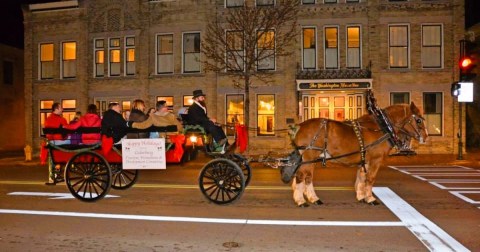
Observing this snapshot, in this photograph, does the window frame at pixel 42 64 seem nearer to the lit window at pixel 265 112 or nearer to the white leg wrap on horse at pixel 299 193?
the lit window at pixel 265 112

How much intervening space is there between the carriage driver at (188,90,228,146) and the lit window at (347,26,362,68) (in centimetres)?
1626

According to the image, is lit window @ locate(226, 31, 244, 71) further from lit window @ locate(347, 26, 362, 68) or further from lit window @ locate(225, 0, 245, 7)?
lit window @ locate(347, 26, 362, 68)

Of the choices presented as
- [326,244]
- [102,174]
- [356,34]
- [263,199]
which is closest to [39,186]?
[102,174]

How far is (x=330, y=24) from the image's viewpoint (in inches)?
994

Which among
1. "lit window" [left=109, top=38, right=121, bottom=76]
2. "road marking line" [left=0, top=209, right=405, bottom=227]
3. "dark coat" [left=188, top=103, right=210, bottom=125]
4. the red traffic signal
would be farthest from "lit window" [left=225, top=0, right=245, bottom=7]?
"road marking line" [left=0, top=209, right=405, bottom=227]

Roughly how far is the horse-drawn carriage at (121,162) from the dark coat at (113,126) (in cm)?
18

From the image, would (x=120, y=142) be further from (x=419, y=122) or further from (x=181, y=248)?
(x=419, y=122)

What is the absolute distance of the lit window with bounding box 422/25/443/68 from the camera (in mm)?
24672

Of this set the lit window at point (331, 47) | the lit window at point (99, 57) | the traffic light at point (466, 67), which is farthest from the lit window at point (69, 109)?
the traffic light at point (466, 67)

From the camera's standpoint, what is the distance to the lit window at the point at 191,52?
87.7 ft

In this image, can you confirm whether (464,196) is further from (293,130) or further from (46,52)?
(46,52)

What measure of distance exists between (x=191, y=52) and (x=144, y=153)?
56.2ft

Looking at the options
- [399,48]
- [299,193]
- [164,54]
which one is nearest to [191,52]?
[164,54]

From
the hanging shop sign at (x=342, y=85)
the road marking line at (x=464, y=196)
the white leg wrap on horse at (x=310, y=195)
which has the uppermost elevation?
the hanging shop sign at (x=342, y=85)
